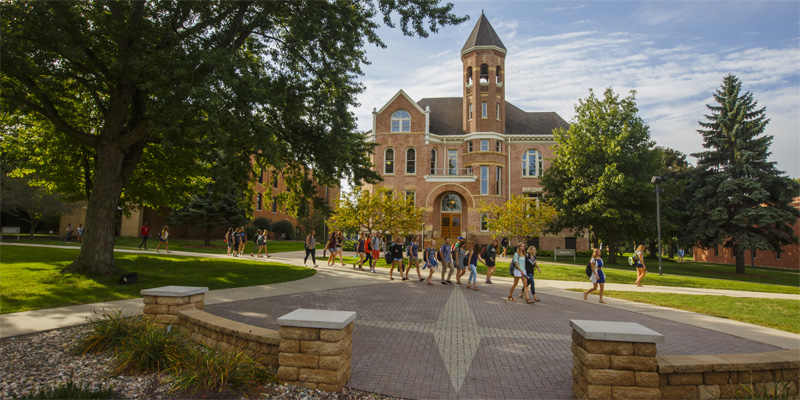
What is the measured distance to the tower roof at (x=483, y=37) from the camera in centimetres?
3931

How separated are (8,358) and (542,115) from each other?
45.2m

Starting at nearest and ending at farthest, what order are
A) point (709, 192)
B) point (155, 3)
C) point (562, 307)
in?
point (562, 307)
point (155, 3)
point (709, 192)

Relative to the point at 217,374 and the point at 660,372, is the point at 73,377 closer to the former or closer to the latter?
the point at 217,374

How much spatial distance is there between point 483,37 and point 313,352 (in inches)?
1584

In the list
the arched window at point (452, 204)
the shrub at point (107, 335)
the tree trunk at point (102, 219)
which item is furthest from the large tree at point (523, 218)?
A: the shrub at point (107, 335)

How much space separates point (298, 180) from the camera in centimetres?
1659

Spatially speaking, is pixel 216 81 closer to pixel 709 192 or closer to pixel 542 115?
pixel 709 192

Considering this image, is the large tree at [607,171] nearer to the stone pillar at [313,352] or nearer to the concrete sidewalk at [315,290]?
the concrete sidewalk at [315,290]

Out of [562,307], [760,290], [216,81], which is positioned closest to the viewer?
[216,81]

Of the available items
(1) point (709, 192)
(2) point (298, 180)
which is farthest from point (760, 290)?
(2) point (298, 180)

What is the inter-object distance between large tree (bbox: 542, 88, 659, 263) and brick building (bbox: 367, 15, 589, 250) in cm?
853

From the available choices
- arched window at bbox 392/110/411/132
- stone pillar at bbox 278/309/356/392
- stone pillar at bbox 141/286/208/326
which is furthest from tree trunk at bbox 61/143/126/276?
arched window at bbox 392/110/411/132

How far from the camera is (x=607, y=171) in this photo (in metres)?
26.1

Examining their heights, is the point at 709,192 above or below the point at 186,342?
above
